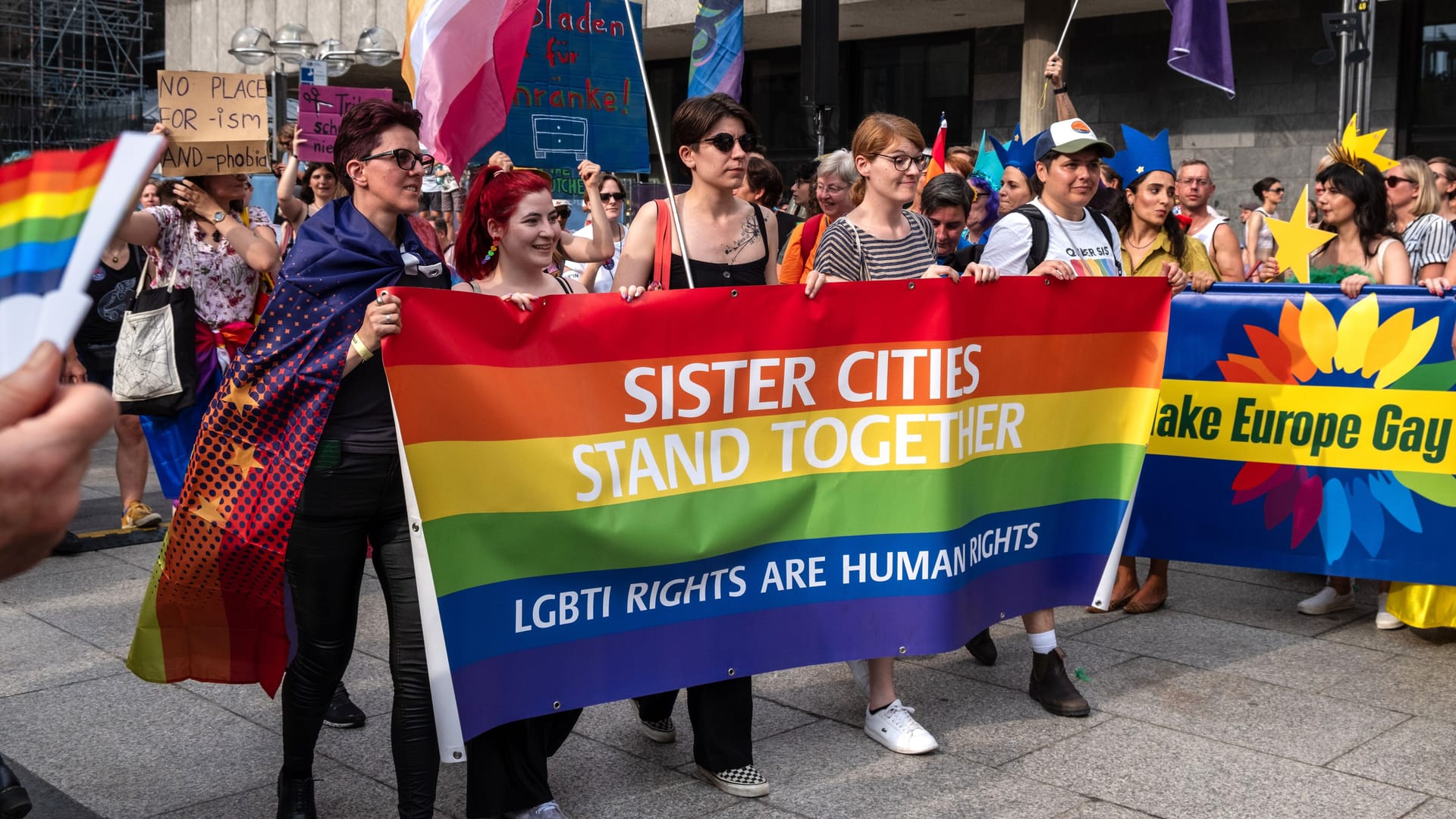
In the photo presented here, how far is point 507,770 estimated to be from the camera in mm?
3689

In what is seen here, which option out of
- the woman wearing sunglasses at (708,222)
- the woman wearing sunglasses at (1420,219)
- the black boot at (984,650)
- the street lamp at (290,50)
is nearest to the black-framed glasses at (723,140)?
the woman wearing sunglasses at (708,222)

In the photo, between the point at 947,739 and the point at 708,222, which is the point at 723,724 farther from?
the point at 708,222

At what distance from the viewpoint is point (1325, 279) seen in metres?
6.14

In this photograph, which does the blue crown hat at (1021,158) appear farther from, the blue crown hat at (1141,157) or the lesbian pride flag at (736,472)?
the lesbian pride flag at (736,472)

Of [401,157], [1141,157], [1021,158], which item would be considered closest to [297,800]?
[401,157]

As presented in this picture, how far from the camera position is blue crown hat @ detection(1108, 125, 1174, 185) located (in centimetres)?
593

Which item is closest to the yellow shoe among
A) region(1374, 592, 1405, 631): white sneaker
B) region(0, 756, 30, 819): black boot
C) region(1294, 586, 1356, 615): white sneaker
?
region(0, 756, 30, 819): black boot

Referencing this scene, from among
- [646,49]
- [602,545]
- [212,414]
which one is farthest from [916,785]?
[646,49]

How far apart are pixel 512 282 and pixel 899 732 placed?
185cm

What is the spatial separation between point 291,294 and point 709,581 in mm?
1393

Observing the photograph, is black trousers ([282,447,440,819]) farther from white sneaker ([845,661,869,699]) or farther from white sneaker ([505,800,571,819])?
white sneaker ([845,661,869,699])

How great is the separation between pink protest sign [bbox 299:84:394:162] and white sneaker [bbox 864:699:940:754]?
397cm

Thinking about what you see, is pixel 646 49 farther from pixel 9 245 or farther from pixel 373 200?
pixel 9 245

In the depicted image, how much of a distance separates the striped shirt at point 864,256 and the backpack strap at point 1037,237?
1.71 feet
